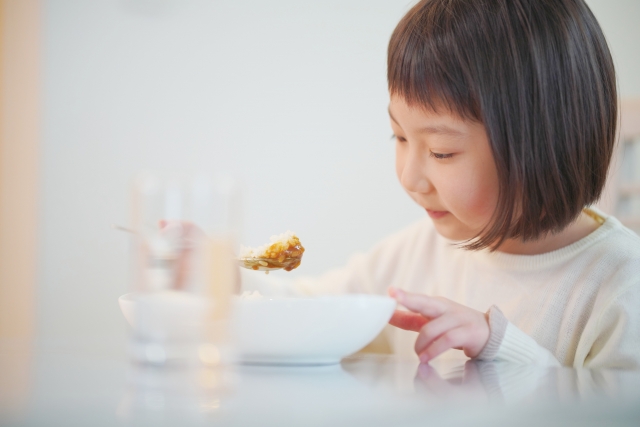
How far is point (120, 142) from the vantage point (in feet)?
9.38

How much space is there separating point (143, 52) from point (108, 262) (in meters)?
1.00

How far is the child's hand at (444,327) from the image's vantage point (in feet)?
2.12

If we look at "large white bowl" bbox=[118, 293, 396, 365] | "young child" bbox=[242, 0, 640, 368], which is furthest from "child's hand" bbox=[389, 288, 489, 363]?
"young child" bbox=[242, 0, 640, 368]

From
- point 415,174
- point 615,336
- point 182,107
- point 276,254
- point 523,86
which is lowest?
point 615,336

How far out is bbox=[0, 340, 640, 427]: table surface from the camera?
1.06 feet

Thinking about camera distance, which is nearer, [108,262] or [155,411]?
[155,411]

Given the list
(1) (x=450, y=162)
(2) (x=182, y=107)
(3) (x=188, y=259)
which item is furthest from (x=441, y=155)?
(2) (x=182, y=107)

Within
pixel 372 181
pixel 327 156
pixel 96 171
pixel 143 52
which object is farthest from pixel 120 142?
pixel 372 181

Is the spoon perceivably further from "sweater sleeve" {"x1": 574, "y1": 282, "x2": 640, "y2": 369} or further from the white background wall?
the white background wall

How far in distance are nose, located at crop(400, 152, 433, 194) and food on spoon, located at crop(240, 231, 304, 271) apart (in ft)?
0.68

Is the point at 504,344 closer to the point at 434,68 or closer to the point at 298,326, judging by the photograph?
the point at 298,326

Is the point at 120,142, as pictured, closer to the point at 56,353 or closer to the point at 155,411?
the point at 56,353

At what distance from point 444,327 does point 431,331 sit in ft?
0.06

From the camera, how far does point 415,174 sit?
0.95 meters
